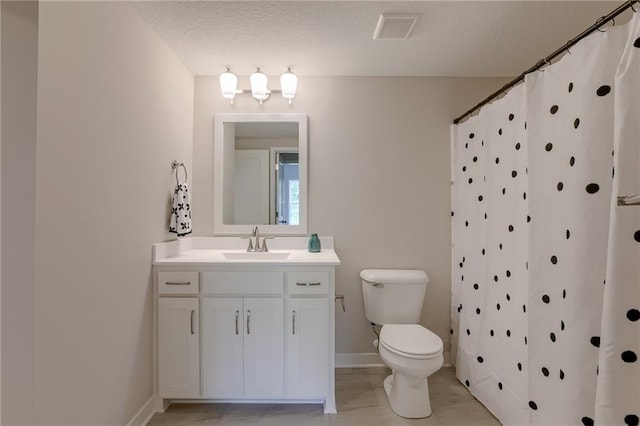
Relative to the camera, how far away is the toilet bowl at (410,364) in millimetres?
1811

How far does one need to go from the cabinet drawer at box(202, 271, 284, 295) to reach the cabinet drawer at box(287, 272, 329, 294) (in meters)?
0.07

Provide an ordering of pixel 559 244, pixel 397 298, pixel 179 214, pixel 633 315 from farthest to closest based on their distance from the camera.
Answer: pixel 397 298 < pixel 179 214 < pixel 559 244 < pixel 633 315

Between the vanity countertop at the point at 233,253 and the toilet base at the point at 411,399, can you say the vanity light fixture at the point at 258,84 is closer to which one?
the vanity countertop at the point at 233,253

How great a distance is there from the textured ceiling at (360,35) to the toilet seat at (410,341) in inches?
72.9

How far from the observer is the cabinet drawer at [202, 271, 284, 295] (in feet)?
6.36

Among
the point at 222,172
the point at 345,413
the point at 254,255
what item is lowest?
the point at 345,413

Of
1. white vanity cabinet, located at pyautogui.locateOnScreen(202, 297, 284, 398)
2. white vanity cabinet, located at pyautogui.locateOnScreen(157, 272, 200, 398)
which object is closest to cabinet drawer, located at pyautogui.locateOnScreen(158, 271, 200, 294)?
white vanity cabinet, located at pyautogui.locateOnScreen(157, 272, 200, 398)

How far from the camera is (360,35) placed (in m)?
1.96

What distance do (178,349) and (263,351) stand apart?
0.52m

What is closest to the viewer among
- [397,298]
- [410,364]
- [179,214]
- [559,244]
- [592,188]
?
[592,188]

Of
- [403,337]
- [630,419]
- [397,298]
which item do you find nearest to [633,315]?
[630,419]

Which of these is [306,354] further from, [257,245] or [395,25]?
[395,25]

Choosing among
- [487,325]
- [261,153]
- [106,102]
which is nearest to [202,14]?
[106,102]

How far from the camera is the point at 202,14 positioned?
1.78 metres
